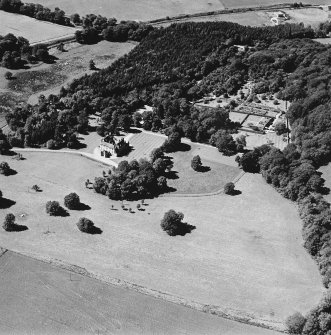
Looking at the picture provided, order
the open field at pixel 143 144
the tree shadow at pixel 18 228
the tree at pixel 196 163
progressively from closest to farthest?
1. the tree shadow at pixel 18 228
2. the tree at pixel 196 163
3. the open field at pixel 143 144

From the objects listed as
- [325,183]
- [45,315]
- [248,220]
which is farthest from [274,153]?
[45,315]

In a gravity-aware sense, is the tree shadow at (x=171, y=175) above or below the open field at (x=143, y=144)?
below

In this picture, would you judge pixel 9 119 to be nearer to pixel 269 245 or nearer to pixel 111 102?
pixel 111 102

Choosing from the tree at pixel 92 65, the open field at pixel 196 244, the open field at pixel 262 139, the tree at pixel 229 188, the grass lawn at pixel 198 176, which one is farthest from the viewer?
the tree at pixel 92 65

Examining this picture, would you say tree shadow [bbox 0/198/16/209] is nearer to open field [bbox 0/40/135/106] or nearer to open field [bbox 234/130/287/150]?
open field [bbox 0/40/135/106]

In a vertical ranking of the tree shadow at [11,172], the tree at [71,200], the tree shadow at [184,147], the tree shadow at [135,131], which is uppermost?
the tree shadow at [135,131]

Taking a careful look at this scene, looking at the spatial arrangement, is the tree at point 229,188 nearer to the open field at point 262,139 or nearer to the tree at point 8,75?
the open field at point 262,139

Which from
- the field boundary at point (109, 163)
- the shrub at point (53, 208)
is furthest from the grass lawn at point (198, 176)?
the shrub at point (53, 208)

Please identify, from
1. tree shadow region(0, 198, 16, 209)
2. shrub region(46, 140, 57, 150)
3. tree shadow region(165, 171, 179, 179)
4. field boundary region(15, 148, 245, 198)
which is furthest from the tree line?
tree shadow region(165, 171, 179, 179)

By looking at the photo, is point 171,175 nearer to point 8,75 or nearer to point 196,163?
point 196,163
